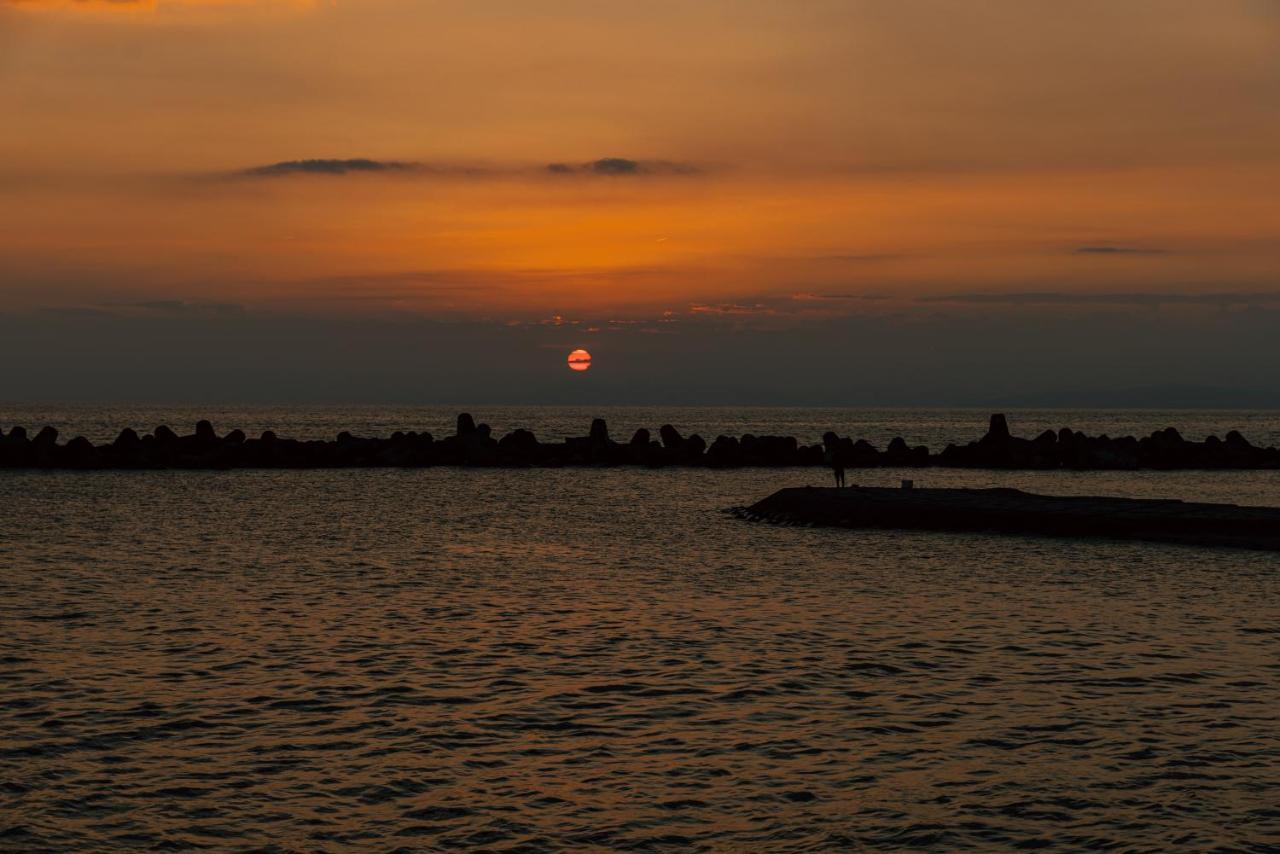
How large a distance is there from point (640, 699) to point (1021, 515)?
26.9m

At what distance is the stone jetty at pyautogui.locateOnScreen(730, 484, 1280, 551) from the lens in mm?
36469

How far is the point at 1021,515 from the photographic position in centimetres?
4103

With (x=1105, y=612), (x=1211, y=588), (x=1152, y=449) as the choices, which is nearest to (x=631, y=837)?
(x=1105, y=612)

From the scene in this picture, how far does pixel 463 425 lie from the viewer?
91188 millimetres

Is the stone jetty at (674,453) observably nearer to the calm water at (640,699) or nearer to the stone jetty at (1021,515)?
the stone jetty at (1021,515)

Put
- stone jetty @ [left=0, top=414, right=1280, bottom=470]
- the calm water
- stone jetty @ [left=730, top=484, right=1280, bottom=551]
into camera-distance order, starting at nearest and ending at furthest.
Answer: the calm water, stone jetty @ [left=730, top=484, right=1280, bottom=551], stone jetty @ [left=0, top=414, right=1280, bottom=470]

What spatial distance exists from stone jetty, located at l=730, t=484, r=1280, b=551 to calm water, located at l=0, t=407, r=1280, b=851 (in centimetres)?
254

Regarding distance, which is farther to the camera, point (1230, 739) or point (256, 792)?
point (1230, 739)

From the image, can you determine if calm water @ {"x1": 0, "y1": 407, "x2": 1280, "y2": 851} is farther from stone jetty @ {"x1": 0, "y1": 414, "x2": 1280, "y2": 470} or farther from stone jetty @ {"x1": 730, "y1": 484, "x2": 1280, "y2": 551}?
stone jetty @ {"x1": 0, "y1": 414, "x2": 1280, "y2": 470}

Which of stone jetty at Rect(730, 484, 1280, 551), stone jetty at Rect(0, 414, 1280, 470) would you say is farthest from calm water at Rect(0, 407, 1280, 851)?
stone jetty at Rect(0, 414, 1280, 470)

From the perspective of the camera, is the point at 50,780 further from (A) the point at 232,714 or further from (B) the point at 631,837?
(B) the point at 631,837

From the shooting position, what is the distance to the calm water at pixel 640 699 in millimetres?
12039

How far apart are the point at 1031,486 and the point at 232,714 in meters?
54.9

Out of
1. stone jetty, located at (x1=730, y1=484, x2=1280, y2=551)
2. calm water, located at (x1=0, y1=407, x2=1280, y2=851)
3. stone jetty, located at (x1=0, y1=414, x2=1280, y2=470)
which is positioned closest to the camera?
calm water, located at (x1=0, y1=407, x2=1280, y2=851)
